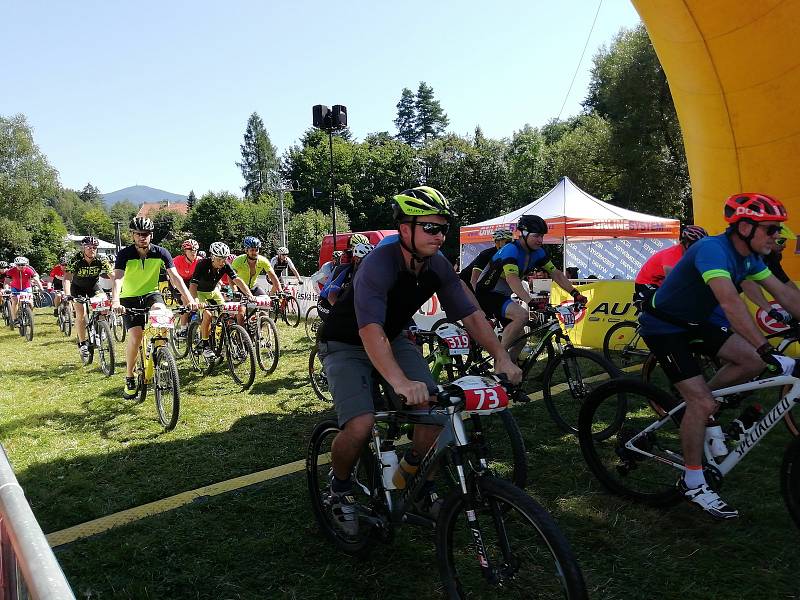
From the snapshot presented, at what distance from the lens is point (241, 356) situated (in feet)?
27.5

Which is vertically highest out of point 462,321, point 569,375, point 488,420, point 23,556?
point 462,321

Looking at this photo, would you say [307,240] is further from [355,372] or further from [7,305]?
[355,372]

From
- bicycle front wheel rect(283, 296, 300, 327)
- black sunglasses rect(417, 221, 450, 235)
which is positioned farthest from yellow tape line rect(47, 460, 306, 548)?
bicycle front wheel rect(283, 296, 300, 327)

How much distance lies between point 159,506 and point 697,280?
14.7 ft

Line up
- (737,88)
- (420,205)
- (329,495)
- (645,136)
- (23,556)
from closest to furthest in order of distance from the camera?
(23,556) < (420,205) < (329,495) < (737,88) < (645,136)

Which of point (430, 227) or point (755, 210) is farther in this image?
point (755, 210)

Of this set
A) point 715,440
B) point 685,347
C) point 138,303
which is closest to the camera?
point 715,440

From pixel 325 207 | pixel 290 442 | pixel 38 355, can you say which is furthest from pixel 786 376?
pixel 325 207

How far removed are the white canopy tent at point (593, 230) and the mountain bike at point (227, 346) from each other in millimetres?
10029

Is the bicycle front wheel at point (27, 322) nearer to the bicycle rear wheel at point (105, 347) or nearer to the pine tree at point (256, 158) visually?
the bicycle rear wheel at point (105, 347)

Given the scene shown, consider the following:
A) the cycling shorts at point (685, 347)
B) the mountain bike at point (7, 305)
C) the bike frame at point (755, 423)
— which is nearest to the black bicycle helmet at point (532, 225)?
the cycling shorts at point (685, 347)

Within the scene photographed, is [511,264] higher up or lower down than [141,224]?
lower down

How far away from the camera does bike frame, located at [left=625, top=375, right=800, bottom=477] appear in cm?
352

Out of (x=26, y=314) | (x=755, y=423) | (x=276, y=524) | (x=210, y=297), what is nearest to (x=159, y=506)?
(x=276, y=524)
